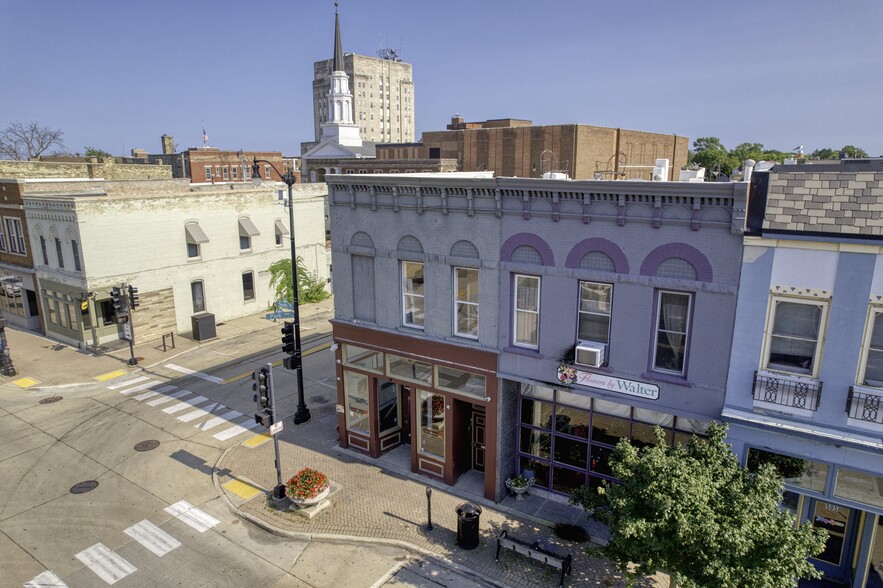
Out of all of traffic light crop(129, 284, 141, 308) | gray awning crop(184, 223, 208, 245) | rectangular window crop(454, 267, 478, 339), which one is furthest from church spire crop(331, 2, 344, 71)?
rectangular window crop(454, 267, 478, 339)

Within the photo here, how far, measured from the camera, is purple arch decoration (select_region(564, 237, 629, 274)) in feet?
44.5

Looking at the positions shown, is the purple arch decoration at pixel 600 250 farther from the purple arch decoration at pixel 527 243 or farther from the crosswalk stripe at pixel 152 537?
the crosswalk stripe at pixel 152 537

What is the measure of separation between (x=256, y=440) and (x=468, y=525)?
9547mm

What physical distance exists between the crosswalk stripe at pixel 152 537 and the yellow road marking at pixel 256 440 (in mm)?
4570

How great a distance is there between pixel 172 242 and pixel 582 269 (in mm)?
25890

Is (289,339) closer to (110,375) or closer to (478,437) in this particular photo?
(478,437)

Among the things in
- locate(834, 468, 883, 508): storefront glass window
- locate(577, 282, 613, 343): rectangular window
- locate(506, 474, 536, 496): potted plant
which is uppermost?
locate(577, 282, 613, 343): rectangular window

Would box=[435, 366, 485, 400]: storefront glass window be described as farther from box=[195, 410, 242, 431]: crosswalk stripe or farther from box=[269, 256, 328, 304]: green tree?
box=[269, 256, 328, 304]: green tree

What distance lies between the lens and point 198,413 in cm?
2253

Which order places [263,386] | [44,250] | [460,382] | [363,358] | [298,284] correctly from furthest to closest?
[298,284] < [44,250] < [363,358] < [460,382] < [263,386]

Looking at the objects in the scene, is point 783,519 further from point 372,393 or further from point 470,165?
point 470,165

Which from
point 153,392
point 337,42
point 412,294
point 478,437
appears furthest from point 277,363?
point 337,42

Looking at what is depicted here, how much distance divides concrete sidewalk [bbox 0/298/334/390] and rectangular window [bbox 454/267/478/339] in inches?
728

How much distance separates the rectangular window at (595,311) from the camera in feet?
46.6
